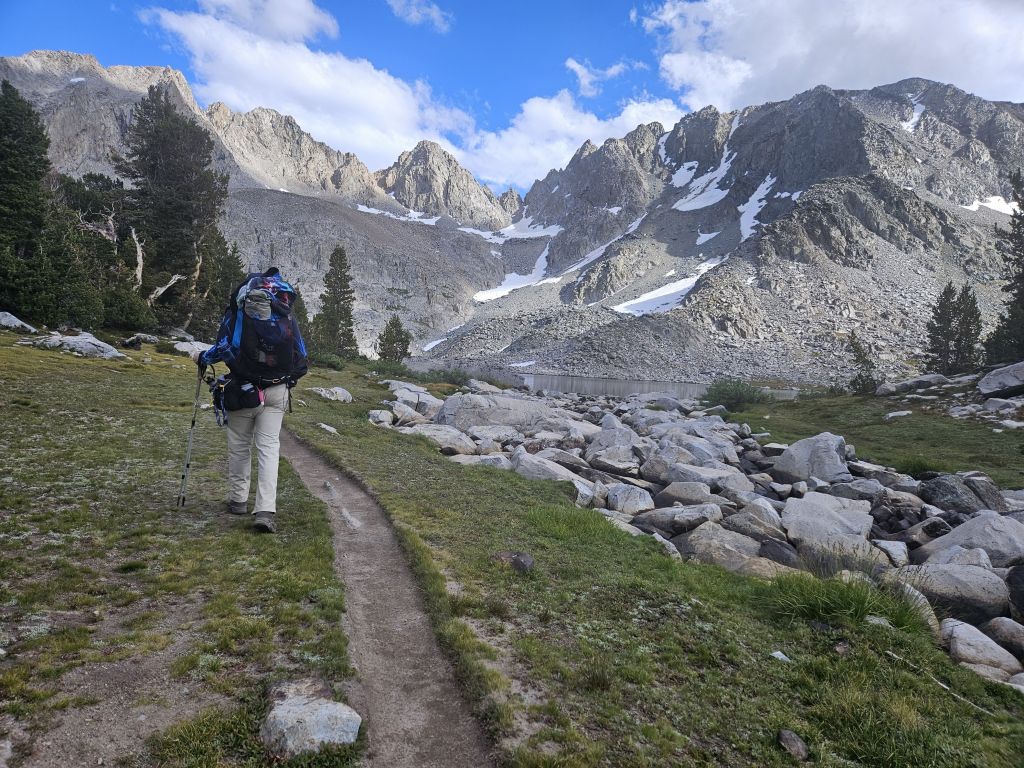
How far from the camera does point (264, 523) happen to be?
26.7 feet

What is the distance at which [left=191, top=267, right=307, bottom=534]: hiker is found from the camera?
814 cm

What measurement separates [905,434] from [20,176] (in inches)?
2676

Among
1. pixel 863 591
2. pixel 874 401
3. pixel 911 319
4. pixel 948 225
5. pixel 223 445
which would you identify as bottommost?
pixel 223 445

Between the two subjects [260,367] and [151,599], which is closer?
[151,599]

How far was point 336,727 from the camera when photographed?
388 cm

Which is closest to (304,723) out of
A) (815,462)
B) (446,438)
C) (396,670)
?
(396,670)

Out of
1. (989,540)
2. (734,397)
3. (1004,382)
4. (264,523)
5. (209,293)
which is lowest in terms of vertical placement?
(264,523)

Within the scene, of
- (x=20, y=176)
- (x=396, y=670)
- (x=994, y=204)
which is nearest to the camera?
(x=396, y=670)

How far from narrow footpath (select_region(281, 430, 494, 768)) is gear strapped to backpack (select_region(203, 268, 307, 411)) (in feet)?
9.31

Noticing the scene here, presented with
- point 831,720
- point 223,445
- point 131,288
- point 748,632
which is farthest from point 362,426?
point 131,288

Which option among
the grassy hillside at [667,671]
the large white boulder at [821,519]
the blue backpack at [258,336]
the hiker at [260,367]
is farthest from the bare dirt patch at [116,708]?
the large white boulder at [821,519]

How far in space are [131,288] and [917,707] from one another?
194 feet

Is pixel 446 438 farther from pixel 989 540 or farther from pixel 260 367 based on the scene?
pixel 989 540

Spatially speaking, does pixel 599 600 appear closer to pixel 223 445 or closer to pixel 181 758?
pixel 181 758
